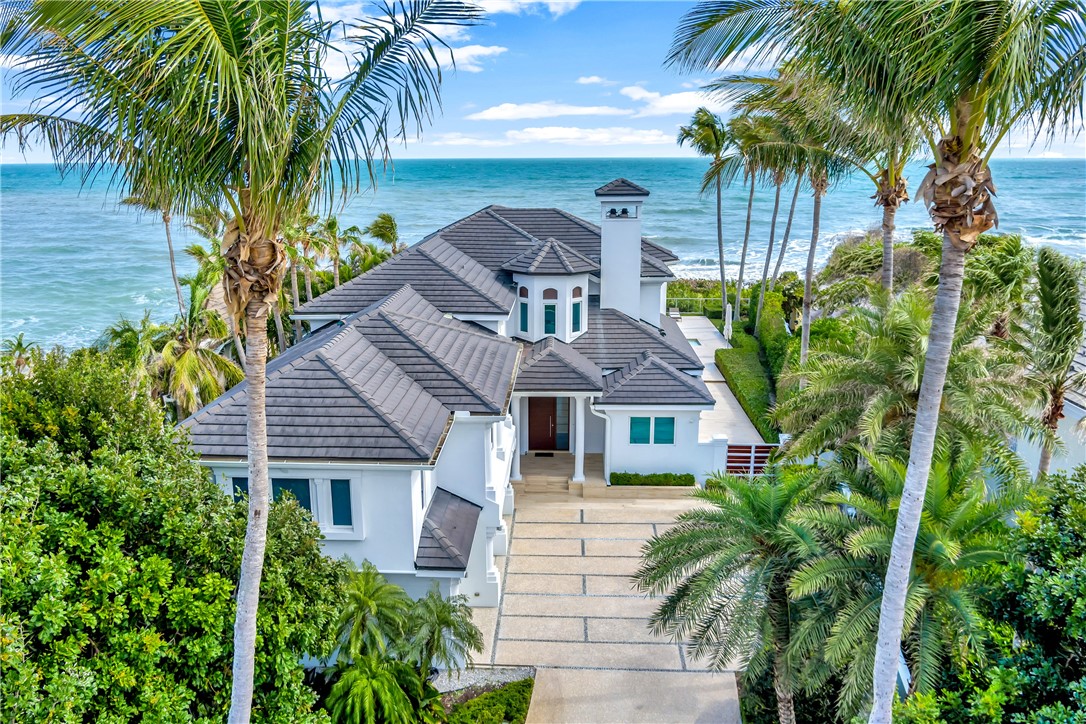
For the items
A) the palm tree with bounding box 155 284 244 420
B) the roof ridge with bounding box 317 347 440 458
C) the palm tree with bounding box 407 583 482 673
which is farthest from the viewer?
the palm tree with bounding box 155 284 244 420

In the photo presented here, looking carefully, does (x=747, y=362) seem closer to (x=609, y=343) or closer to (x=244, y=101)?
(x=609, y=343)

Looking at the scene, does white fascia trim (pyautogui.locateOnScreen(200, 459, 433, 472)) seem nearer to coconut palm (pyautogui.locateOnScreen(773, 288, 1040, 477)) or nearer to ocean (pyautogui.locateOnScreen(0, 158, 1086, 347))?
coconut palm (pyautogui.locateOnScreen(773, 288, 1040, 477))

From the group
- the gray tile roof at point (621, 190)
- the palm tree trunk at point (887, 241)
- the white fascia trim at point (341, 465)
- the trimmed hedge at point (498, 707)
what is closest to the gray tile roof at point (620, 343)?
the gray tile roof at point (621, 190)

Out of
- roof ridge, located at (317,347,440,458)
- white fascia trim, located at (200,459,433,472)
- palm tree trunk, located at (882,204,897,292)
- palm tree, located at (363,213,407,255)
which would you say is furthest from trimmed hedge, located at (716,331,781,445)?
palm tree, located at (363,213,407,255)

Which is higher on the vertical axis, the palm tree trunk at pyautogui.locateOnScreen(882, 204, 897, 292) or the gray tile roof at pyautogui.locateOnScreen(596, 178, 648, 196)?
the gray tile roof at pyautogui.locateOnScreen(596, 178, 648, 196)

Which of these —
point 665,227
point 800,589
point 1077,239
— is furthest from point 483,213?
point 665,227

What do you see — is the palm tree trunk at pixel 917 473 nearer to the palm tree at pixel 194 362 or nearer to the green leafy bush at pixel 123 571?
the green leafy bush at pixel 123 571
